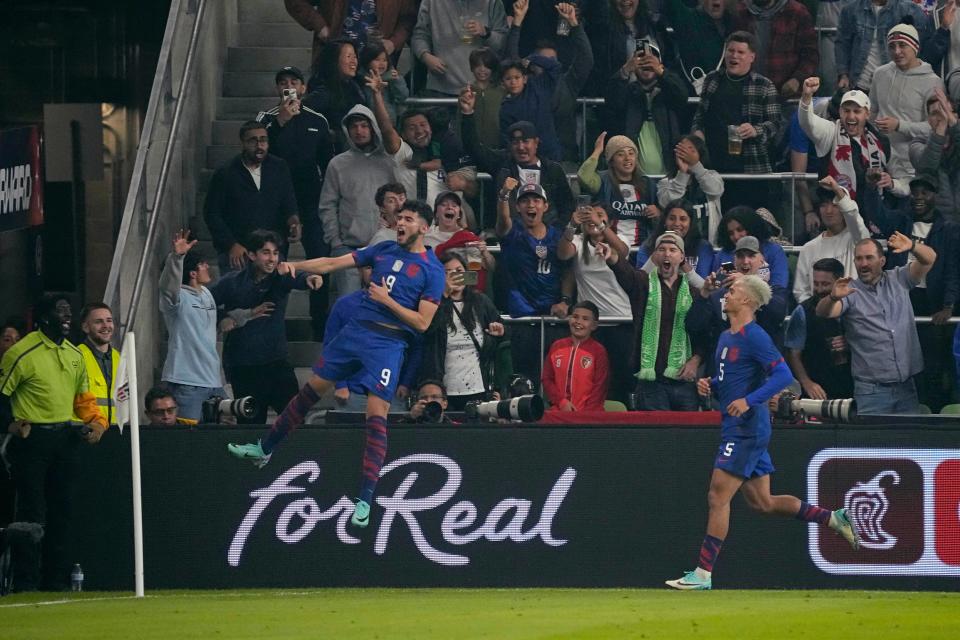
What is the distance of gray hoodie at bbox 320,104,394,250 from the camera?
17984 millimetres

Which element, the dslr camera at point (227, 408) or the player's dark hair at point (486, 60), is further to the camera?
the player's dark hair at point (486, 60)

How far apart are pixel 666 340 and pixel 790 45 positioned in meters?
4.20

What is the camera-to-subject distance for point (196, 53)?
19.6 m

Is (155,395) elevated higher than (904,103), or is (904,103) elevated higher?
(904,103)

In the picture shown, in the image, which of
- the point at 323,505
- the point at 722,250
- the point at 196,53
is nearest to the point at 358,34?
the point at 196,53

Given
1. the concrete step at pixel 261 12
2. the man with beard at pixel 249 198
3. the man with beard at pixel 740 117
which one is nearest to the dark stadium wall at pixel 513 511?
the man with beard at pixel 249 198

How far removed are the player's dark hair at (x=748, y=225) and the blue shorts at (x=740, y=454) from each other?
11.0 ft

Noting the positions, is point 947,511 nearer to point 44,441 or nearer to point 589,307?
point 589,307

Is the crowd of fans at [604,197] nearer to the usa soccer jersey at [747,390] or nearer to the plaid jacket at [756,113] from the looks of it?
the plaid jacket at [756,113]

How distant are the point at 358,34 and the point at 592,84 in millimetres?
2447

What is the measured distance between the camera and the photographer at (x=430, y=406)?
51.1 ft

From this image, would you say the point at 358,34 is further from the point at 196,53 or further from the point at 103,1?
the point at 103,1

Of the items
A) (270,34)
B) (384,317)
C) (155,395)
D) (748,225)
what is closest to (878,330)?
(748,225)

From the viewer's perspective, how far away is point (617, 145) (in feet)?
58.9
